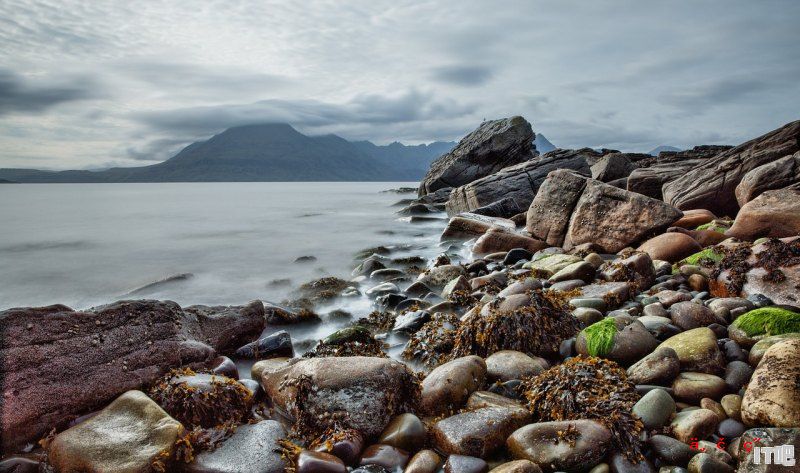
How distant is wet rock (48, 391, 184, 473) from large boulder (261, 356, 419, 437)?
3.71 feet

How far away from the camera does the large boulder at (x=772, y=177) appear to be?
11234mm

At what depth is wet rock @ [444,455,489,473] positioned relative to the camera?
12.1 ft

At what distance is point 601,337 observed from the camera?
5.25 meters

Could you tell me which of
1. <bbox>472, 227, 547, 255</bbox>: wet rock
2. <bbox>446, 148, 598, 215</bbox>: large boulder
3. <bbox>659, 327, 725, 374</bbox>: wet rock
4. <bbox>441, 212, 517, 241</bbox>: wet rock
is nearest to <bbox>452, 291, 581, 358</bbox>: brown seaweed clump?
<bbox>659, 327, 725, 374</bbox>: wet rock

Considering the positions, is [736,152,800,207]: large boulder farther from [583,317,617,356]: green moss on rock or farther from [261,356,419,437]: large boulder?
[261,356,419,437]: large boulder

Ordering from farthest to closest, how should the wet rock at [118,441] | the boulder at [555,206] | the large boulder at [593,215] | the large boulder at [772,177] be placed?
1. the boulder at [555,206]
2. the large boulder at [772,177]
3. the large boulder at [593,215]
4. the wet rock at [118,441]

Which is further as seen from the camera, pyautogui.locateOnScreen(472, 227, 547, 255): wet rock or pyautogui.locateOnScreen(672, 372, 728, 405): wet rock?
pyautogui.locateOnScreen(472, 227, 547, 255): wet rock

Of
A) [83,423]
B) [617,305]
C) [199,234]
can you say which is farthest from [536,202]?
[199,234]

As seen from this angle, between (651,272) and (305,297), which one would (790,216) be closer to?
(651,272)

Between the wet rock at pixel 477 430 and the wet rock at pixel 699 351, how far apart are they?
1.83 m

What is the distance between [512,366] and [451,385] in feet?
2.90

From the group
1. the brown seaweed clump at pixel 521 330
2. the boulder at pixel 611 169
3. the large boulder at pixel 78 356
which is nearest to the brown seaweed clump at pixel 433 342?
the brown seaweed clump at pixel 521 330

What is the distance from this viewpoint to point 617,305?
6824mm

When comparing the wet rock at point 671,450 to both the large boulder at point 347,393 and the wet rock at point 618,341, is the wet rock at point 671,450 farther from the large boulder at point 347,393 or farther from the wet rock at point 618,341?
the large boulder at point 347,393
